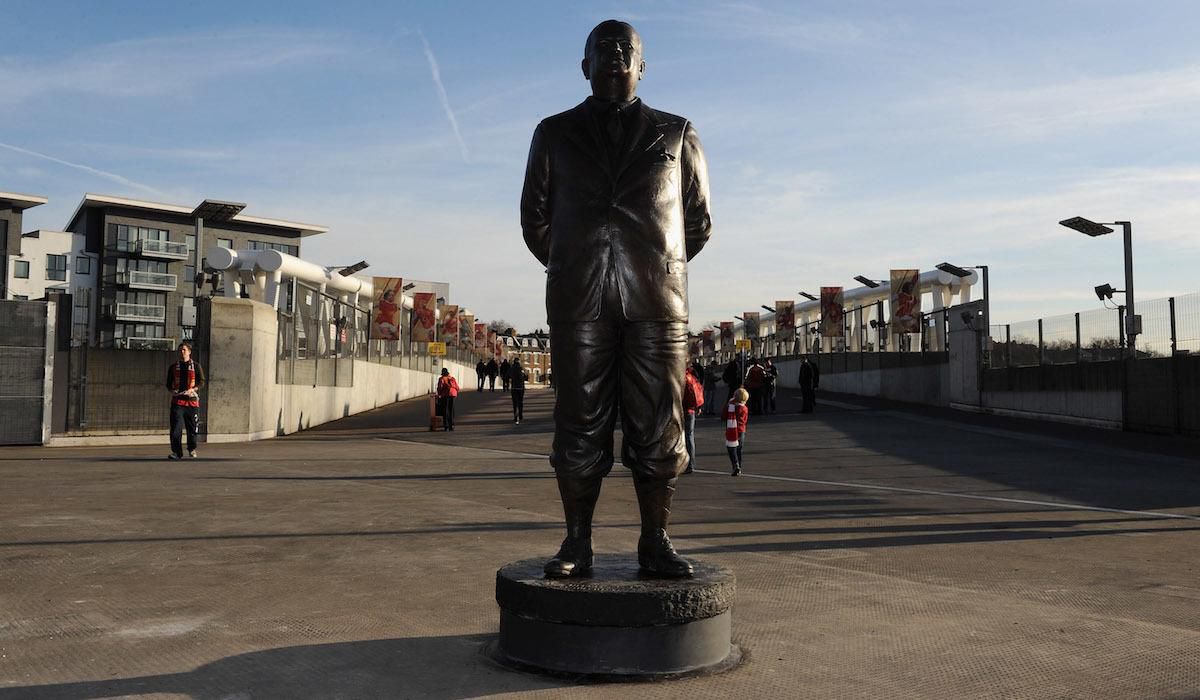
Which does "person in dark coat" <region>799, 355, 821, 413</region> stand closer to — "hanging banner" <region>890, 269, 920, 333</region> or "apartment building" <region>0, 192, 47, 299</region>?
"hanging banner" <region>890, 269, 920, 333</region>

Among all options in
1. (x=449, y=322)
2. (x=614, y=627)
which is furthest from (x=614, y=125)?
(x=449, y=322)

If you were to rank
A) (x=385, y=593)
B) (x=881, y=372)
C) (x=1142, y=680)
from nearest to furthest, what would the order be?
(x=1142, y=680), (x=385, y=593), (x=881, y=372)

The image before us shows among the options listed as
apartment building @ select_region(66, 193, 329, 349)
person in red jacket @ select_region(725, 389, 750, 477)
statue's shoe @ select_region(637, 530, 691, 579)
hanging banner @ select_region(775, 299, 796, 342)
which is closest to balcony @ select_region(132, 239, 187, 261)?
apartment building @ select_region(66, 193, 329, 349)

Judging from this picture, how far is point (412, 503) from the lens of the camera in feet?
33.8

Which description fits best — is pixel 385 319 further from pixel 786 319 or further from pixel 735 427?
pixel 786 319

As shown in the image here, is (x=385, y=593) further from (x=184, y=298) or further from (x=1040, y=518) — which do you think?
(x=184, y=298)

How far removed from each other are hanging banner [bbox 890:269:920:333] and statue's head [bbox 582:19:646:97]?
33839 mm

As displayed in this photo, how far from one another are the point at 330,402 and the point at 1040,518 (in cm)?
2207

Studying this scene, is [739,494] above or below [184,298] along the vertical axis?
below

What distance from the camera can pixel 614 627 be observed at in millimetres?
4082

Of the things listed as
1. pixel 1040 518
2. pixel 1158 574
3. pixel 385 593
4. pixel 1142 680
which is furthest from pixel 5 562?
pixel 1040 518

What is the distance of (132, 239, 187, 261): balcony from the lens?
274ft

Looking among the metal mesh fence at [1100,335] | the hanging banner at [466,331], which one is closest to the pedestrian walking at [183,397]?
the metal mesh fence at [1100,335]

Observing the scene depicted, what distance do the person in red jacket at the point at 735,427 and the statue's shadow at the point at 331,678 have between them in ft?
34.7
